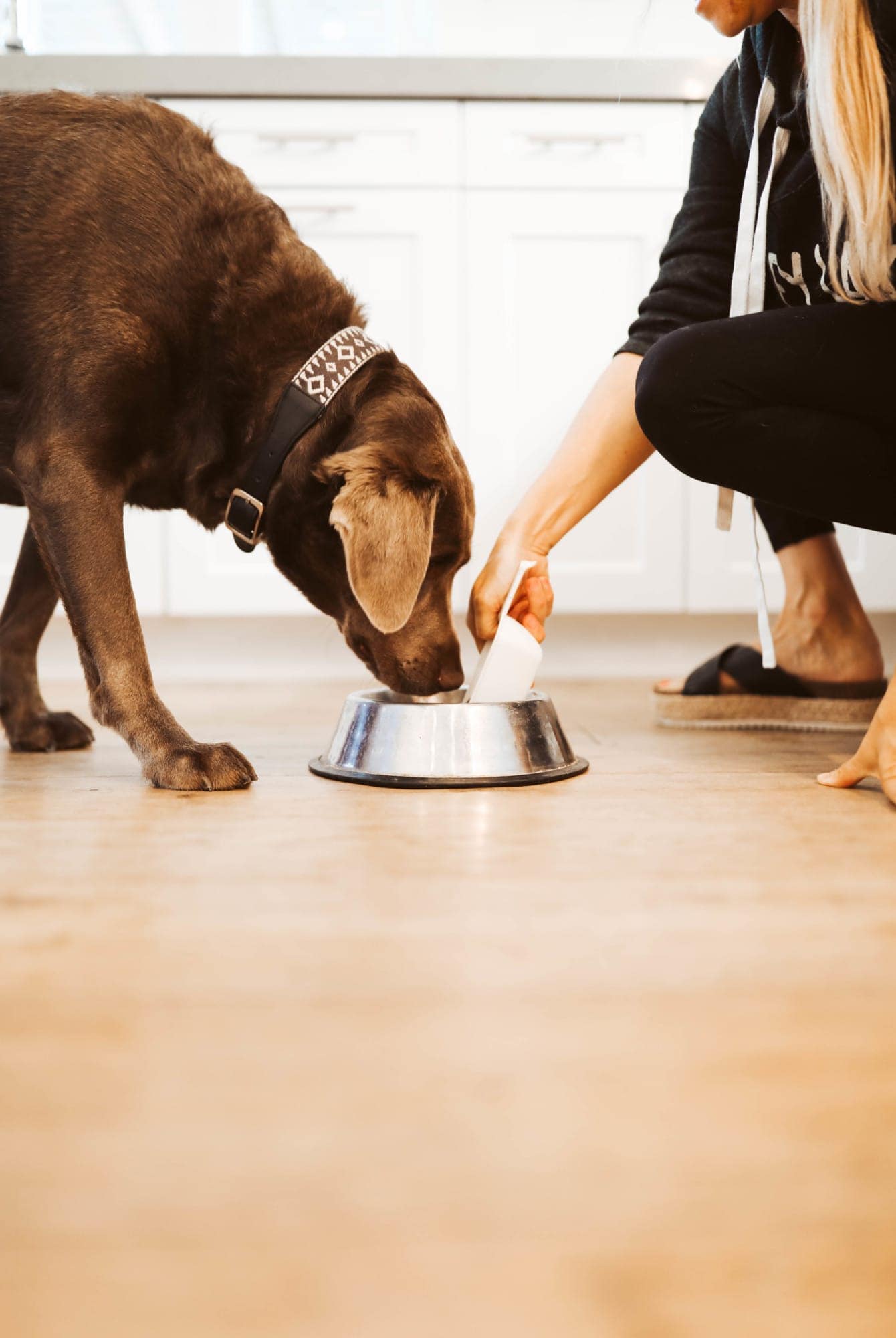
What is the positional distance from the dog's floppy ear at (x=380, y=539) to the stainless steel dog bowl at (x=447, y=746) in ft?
0.47

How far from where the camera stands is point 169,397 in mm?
1498

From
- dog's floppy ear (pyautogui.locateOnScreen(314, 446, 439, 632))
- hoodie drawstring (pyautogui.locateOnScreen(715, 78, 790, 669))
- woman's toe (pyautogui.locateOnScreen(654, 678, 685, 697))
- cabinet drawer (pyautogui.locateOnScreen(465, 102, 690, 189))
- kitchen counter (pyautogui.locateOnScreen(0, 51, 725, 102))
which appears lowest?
woman's toe (pyautogui.locateOnScreen(654, 678, 685, 697))

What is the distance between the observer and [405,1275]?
0.57 metres

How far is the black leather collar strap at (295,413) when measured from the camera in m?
1.50

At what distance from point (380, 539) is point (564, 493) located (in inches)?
13.9

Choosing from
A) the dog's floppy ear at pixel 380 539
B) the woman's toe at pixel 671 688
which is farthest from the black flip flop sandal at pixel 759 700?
the dog's floppy ear at pixel 380 539

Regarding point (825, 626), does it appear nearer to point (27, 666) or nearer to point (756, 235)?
point (756, 235)

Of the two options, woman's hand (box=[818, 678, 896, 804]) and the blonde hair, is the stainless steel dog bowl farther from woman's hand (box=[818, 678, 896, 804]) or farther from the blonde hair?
the blonde hair

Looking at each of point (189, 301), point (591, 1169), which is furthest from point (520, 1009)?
point (189, 301)

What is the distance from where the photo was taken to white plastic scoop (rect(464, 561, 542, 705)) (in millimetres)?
1531

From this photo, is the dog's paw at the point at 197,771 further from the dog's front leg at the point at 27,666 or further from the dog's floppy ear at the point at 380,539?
the dog's front leg at the point at 27,666

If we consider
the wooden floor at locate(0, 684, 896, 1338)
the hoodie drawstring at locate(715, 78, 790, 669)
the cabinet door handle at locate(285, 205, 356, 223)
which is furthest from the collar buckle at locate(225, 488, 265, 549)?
the cabinet door handle at locate(285, 205, 356, 223)

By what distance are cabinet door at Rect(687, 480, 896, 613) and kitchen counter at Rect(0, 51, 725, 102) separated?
85 cm

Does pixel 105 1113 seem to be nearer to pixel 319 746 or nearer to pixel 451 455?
pixel 451 455
